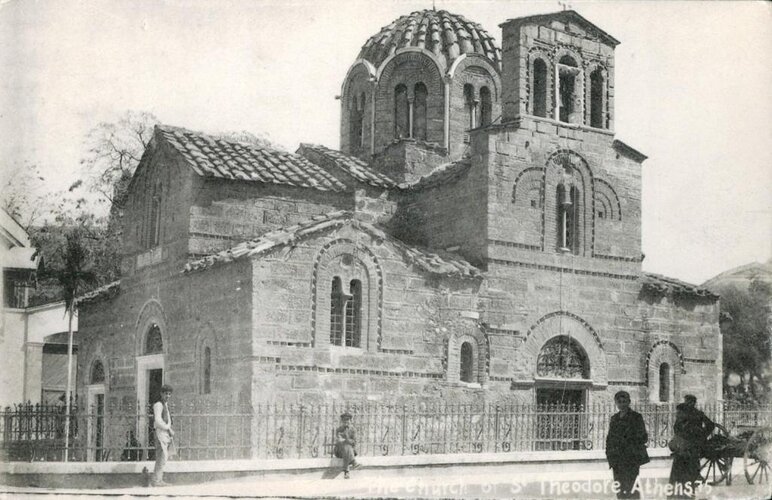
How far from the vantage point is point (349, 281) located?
1831 centimetres

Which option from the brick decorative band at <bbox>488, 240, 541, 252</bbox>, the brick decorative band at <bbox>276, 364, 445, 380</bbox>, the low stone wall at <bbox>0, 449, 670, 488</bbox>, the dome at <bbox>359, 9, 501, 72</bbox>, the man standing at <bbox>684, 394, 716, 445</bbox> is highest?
the dome at <bbox>359, 9, 501, 72</bbox>

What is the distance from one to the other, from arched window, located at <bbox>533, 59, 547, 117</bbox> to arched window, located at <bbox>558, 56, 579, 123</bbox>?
1.28 feet

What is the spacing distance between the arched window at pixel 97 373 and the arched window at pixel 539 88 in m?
11.5

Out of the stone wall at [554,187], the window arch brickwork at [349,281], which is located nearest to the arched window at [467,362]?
the window arch brickwork at [349,281]

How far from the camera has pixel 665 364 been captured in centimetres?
2145

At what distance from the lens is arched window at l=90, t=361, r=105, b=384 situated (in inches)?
928

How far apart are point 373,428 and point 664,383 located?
6.95 metres

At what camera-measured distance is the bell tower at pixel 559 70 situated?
20516mm

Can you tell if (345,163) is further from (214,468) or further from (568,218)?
(214,468)

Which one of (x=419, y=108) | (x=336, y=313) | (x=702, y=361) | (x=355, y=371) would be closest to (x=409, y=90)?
(x=419, y=108)

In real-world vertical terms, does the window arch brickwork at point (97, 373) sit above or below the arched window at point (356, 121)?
below

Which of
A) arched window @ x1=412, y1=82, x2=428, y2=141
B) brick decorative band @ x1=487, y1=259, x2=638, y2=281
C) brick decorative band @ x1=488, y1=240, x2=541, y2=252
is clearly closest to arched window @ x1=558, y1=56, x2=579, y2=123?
brick decorative band @ x1=488, y1=240, x2=541, y2=252

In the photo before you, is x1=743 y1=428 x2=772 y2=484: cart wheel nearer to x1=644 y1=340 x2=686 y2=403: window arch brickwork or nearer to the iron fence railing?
the iron fence railing

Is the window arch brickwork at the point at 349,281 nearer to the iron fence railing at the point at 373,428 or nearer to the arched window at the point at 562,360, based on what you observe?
the iron fence railing at the point at 373,428
